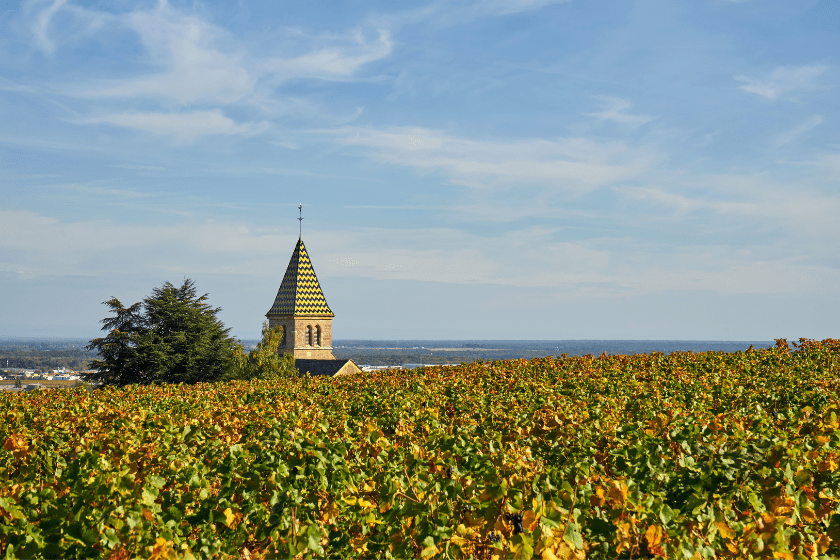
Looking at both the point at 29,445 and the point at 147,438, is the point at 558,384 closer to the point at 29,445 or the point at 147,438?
the point at 147,438

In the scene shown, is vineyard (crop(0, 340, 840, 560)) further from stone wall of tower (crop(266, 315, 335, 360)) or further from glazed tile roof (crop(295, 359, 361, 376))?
stone wall of tower (crop(266, 315, 335, 360))

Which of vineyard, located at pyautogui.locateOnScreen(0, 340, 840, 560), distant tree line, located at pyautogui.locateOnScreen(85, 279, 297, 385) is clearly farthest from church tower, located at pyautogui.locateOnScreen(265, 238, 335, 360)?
vineyard, located at pyautogui.locateOnScreen(0, 340, 840, 560)

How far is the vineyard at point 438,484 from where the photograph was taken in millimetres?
3176

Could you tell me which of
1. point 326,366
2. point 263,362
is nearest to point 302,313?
point 326,366

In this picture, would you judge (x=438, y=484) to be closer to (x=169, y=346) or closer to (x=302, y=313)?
(x=169, y=346)

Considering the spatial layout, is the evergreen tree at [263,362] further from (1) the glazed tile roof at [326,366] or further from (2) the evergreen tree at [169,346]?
(1) the glazed tile roof at [326,366]

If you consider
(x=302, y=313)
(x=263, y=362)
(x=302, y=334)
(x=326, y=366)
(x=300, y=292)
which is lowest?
(x=326, y=366)

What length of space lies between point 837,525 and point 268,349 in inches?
1227

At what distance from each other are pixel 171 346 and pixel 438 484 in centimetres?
3736

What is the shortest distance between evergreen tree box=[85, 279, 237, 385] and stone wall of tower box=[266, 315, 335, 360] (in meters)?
6.13

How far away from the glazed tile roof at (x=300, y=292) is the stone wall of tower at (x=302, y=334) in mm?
385

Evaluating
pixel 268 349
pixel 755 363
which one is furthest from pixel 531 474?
pixel 268 349

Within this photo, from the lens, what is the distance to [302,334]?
46.4 m

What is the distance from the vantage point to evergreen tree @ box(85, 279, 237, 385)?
123 ft
